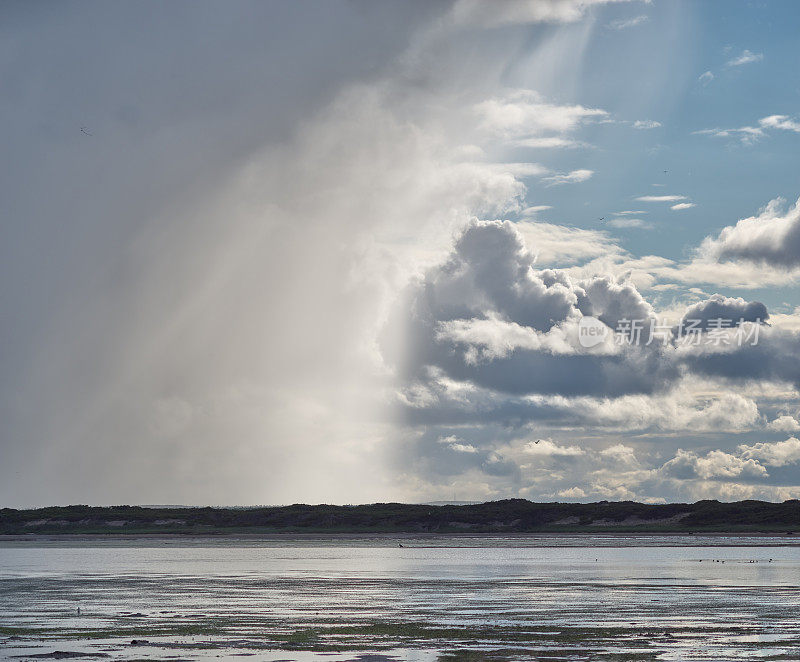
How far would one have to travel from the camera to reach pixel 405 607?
51906mm

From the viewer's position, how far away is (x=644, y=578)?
7412 centimetres

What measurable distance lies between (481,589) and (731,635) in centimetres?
2649

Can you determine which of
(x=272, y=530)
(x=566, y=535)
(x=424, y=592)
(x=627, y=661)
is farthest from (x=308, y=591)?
(x=272, y=530)

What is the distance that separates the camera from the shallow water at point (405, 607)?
36.2 metres

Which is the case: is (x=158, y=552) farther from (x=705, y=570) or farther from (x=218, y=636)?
(x=218, y=636)

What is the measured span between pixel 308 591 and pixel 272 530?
5397 inches

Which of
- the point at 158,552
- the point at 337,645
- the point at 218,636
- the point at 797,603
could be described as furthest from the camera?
the point at 158,552

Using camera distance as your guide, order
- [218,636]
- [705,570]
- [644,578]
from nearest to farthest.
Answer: [218,636] < [644,578] < [705,570]

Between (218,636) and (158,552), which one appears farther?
(158,552)

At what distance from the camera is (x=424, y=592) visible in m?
61.7

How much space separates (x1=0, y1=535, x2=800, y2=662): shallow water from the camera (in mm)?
36156

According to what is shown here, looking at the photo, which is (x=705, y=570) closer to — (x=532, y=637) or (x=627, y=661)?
(x=532, y=637)

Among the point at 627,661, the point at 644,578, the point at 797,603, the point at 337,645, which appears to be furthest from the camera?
the point at 644,578

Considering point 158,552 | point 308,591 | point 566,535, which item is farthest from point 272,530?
point 308,591
